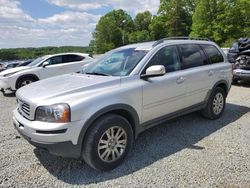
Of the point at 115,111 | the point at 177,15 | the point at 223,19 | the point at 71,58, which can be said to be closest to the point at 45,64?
the point at 71,58

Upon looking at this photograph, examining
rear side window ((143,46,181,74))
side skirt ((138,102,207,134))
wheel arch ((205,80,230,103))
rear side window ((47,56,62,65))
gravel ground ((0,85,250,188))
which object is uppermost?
rear side window ((143,46,181,74))

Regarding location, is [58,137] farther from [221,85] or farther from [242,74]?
[242,74]

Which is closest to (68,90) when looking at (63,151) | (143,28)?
(63,151)

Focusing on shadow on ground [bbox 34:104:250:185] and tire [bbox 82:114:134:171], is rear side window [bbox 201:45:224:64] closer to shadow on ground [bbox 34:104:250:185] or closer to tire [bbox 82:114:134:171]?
shadow on ground [bbox 34:104:250:185]

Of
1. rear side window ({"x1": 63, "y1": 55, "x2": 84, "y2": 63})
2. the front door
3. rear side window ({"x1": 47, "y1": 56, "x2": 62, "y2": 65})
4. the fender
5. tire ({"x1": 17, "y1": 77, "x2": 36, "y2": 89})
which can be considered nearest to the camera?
the fender

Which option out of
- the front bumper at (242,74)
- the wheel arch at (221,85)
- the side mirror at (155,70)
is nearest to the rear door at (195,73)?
the wheel arch at (221,85)

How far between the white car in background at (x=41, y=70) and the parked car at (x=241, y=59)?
535cm

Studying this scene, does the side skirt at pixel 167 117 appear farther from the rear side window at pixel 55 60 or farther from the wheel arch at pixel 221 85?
the rear side window at pixel 55 60

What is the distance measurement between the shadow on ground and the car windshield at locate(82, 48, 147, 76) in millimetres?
1268

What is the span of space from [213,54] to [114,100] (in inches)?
118

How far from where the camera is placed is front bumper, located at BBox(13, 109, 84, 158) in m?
3.31

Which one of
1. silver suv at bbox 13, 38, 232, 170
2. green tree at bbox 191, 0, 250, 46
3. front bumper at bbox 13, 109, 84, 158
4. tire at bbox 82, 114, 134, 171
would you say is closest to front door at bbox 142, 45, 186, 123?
silver suv at bbox 13, 38, 232, 170

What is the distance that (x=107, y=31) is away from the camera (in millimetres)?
72500

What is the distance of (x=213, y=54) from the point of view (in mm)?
5816
